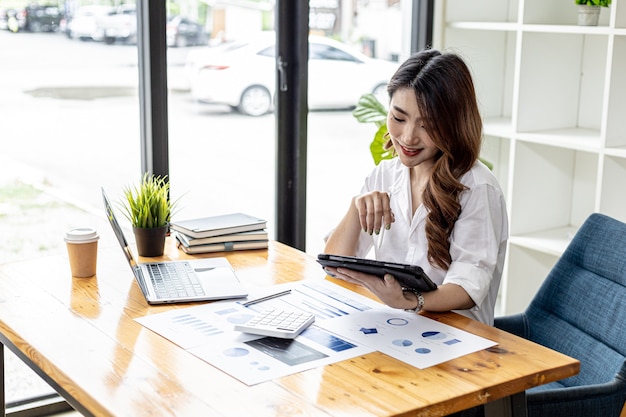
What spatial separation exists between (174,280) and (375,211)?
54 centimetres

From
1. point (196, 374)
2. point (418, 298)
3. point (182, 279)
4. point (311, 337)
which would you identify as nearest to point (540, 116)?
point (418, 298)

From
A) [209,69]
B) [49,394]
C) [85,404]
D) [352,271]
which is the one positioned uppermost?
[209,69]

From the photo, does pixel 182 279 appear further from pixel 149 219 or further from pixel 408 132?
pixel 408 132

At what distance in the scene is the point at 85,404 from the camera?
61.6 inches

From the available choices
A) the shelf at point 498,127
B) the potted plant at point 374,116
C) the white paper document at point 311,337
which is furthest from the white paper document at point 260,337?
the shelf at point 498,127

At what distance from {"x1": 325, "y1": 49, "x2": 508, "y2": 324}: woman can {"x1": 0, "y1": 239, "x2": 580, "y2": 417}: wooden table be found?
0.21m

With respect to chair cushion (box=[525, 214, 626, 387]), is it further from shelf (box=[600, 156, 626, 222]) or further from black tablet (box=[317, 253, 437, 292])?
shelf (box=[600, 156, 626, 222])

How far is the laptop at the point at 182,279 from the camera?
210 cm

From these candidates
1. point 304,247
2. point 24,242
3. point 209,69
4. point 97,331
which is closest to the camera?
point 97,331

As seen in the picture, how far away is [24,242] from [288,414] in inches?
69.9

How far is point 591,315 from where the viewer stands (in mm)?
2318

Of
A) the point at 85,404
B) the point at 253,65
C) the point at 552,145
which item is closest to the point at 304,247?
the point at 253,65

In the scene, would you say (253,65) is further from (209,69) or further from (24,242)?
(24,242)

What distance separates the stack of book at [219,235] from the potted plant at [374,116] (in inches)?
37.7
